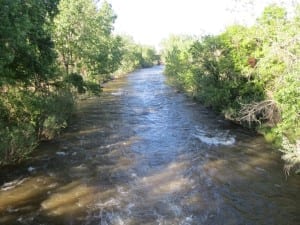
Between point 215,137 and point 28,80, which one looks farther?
point 215,137

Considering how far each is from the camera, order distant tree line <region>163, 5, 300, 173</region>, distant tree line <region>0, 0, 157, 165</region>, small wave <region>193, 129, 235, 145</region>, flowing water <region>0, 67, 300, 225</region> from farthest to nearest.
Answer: small wave <region>193, 129, 235, 145</region>, distant tree line <region>0, 0, 157, 165</region>, distant tree line <region>163, 5, 300, 173</region>, flowing water <region>0, 67, 300, 225</region>

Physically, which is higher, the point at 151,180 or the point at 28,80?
the point at 28,80

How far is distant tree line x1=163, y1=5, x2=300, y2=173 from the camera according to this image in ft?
45.1

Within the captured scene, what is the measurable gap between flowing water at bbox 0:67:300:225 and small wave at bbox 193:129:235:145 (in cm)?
6

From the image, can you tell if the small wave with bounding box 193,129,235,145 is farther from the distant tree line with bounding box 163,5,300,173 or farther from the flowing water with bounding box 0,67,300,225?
the distant tree line with bounding box 163,5,300,173

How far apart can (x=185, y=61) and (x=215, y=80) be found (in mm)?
11721

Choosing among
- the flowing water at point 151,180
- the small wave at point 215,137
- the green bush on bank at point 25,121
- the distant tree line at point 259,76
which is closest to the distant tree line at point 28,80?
the green bush on bank at point 25,121

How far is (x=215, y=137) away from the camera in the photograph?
22219 millimetres

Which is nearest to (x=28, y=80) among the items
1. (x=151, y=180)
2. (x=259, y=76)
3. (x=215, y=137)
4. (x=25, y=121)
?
(x=25, y=121)

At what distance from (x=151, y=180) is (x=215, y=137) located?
26.8ft

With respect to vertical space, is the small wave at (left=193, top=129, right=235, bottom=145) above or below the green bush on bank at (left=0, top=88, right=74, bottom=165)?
below

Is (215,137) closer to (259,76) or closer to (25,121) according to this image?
(259,76)

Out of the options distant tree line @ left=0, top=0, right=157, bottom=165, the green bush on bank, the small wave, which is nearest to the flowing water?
the small wave

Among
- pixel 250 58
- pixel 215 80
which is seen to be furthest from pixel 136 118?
pixel 250 58
